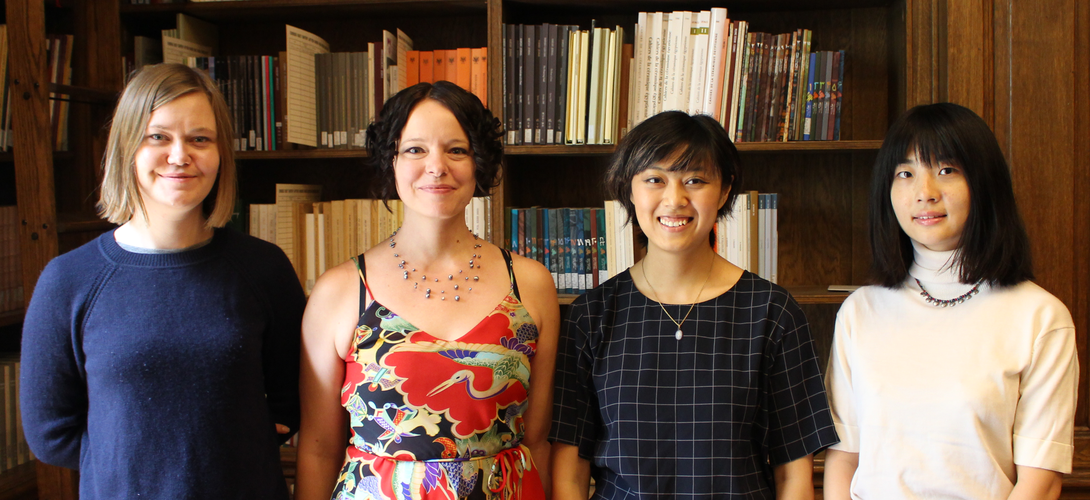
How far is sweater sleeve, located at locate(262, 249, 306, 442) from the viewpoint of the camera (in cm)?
140

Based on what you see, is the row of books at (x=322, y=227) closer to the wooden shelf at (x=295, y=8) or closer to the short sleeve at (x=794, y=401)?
the wooden shelf at (x=295, y=8)

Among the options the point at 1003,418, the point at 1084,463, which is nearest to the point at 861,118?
the point at 1084,463

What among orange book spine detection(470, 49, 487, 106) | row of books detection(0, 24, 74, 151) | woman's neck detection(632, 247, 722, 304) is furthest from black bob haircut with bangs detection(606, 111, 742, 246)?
row of books detection(0, 24, 74, 151)

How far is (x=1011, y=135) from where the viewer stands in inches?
73.7

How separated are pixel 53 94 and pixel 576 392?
1.63 m

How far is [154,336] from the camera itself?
1229mm

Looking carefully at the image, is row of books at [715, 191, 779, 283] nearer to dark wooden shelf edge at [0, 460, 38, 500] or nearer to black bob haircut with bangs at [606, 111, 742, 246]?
black bob haircut with bangs at [606, 111, 742, 246]

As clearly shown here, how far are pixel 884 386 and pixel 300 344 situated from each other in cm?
110

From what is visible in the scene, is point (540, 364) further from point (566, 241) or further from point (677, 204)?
point (566, 241)

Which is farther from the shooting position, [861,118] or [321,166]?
[321,166]

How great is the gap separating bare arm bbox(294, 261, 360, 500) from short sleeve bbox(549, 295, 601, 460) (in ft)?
1.31

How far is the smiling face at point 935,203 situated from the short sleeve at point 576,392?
2.01 feet

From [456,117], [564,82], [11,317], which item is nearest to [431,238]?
[456,117]

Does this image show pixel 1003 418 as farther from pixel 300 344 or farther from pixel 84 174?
pixel 84 174
